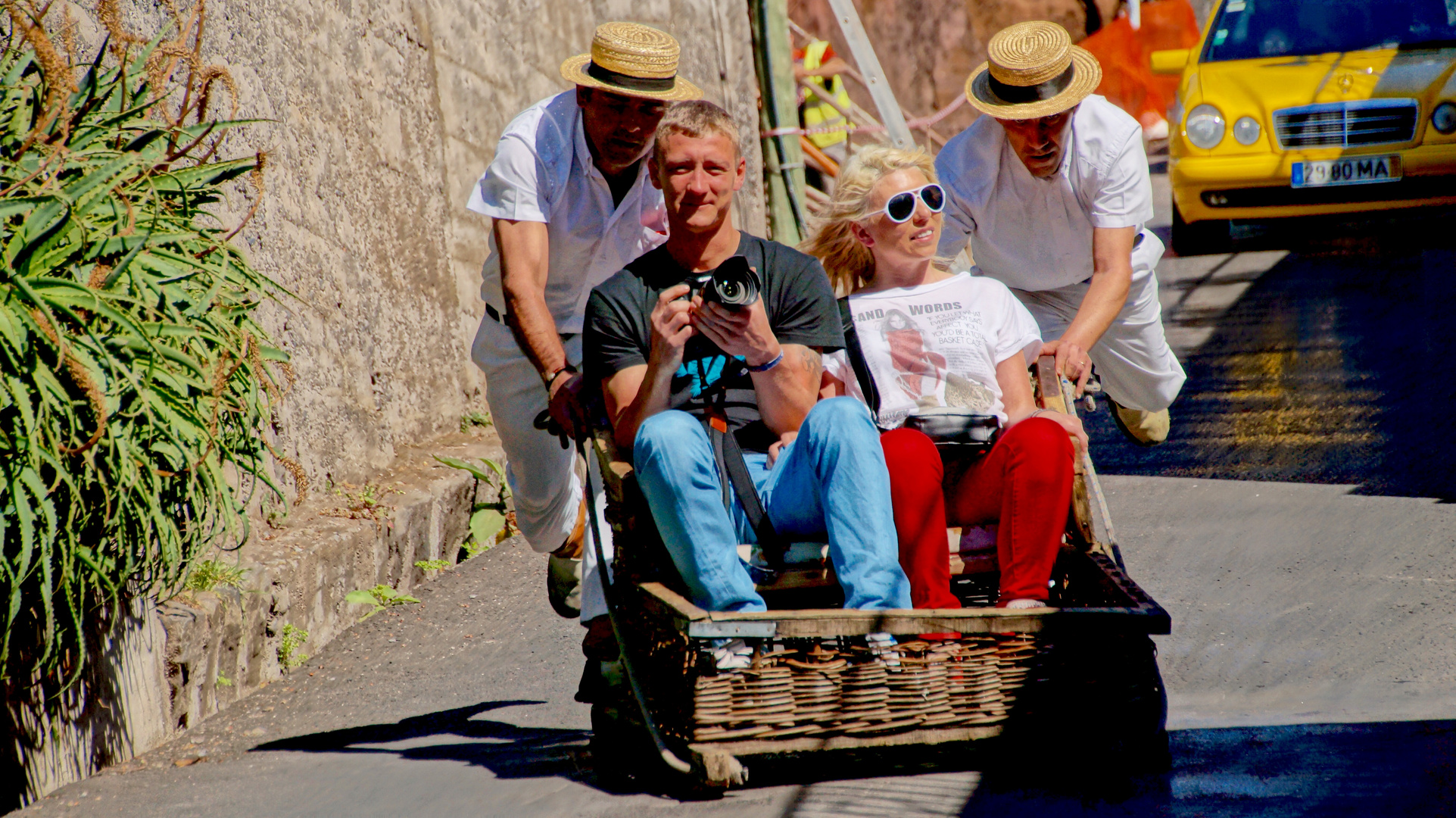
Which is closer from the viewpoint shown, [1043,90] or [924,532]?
[924,532]

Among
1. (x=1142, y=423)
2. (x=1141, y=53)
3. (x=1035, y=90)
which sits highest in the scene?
(x=1035, y=90)

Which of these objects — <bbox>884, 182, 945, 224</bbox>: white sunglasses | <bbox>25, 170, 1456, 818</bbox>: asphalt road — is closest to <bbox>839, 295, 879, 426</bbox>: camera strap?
<bbox>884, 182, 945, 224</bbox>: white sunglasses

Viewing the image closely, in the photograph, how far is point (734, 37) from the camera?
34.5 feet

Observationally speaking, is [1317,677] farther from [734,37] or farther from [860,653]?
[734,37]

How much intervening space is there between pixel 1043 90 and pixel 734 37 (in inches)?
238

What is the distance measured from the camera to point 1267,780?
3174 mm

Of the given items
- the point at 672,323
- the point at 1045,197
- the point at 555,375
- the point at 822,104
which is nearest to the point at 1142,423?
the point at 1045,197

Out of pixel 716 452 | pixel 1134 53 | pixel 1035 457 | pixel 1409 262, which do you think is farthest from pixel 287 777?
pixel 1134 53

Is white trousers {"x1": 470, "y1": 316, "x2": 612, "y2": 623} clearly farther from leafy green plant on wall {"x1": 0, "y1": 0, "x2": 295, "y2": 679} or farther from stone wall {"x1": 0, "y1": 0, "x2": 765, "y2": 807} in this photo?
leafy green plant on wall {"x1": 0, "y1": 0, "x2": 295, "y2": 679}

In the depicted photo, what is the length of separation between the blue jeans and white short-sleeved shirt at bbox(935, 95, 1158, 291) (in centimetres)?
173

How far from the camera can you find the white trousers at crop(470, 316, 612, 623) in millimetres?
4785

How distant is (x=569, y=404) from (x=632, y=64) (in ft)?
3.31

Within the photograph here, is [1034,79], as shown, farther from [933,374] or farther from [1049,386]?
[933,374]

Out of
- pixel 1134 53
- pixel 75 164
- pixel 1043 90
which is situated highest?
pixel 75 164
